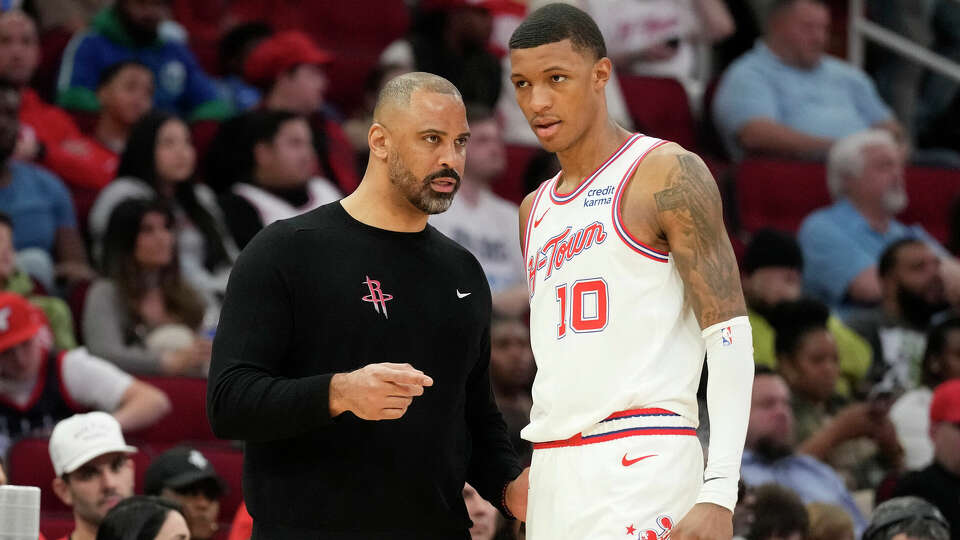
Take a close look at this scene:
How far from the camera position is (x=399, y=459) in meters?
4.42

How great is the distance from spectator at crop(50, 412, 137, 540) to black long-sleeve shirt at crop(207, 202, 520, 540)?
6.50ft

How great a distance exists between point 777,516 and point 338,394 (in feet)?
10.3

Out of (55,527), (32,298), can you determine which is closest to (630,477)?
(55,527)

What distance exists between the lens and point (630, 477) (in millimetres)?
4105

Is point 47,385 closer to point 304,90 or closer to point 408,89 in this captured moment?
point 304,90

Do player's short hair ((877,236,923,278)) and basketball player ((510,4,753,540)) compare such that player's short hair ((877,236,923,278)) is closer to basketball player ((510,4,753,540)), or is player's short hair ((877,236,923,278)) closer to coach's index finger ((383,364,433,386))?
basketball player ((510,4,753,540))

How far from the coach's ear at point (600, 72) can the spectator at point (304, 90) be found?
18.1 ft

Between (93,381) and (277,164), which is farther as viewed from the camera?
(277,164)

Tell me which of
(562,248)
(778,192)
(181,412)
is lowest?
(181,412)

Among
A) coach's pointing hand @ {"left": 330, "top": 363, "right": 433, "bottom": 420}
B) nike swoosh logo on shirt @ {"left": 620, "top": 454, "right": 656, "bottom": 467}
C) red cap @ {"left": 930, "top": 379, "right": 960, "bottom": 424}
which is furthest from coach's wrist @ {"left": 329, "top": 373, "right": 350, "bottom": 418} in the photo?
red cap @ {"left": 930, "top": 379, "right": 960, "bottom": 424}

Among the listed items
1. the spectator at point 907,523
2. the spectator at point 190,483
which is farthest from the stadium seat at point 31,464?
the spectator at point 907,523

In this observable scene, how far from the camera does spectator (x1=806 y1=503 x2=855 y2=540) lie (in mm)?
6965

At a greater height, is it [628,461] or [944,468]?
[628,461]

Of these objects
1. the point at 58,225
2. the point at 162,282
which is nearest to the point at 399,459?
the point at 162,282
